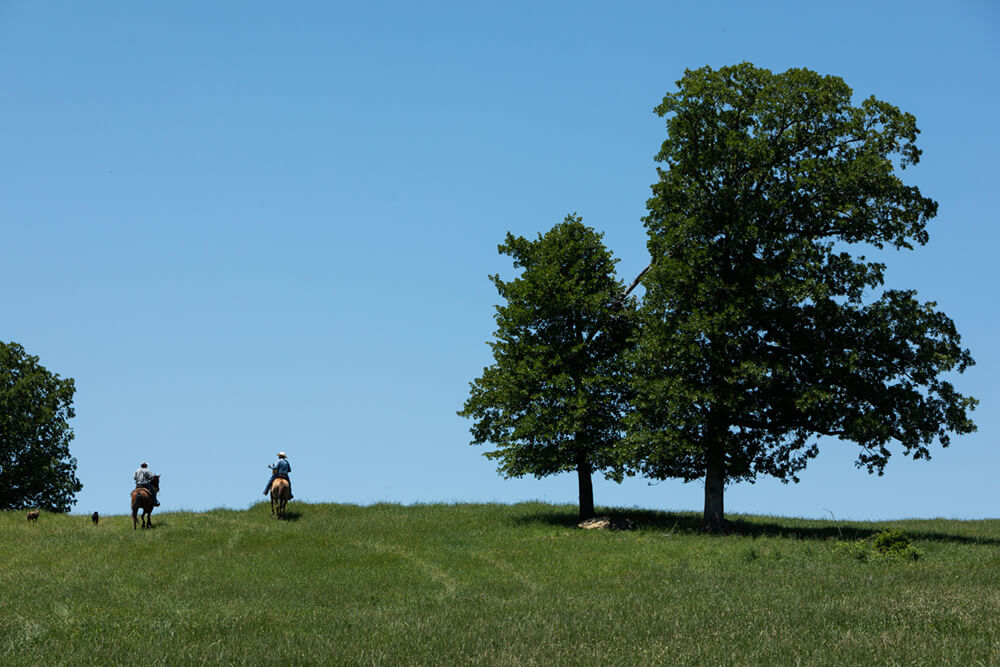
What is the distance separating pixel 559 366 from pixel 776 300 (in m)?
9.11

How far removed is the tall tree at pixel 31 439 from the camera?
5038 cm

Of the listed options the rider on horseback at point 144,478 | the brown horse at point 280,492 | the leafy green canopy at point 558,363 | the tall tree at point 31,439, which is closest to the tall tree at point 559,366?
the leafy green canopy at point 558,363

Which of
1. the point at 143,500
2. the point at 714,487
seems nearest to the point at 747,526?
the point at 714,487

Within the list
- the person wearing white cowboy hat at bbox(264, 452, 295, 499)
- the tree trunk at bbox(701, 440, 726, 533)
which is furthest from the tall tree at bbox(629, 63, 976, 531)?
the person wearing white cowboy hat at bbox(264, 452, 295, 499)

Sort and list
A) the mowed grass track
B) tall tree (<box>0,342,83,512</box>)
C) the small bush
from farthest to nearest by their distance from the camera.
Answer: tall tree (<box>0,342,83,512</box>), the small bush, the mowed grass track

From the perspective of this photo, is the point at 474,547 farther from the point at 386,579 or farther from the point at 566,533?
the point at 386,579

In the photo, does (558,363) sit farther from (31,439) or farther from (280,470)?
(31,439)

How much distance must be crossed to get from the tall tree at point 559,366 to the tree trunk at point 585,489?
0.04 m

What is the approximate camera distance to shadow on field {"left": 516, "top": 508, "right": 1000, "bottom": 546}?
115ft

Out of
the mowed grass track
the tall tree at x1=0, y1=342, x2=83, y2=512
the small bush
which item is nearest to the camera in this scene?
the mowed grass track

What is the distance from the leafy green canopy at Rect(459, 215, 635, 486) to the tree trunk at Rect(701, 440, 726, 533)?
362 centimetres

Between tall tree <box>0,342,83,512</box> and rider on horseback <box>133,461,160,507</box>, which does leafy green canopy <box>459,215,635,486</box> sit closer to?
rider on horseback <box>133,461,160,507</box>

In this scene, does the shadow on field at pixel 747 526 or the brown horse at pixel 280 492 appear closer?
the shadow on field at pixel 747 526

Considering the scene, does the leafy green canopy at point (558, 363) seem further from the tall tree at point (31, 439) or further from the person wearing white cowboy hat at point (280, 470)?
the tall tree at point (31, 439)
